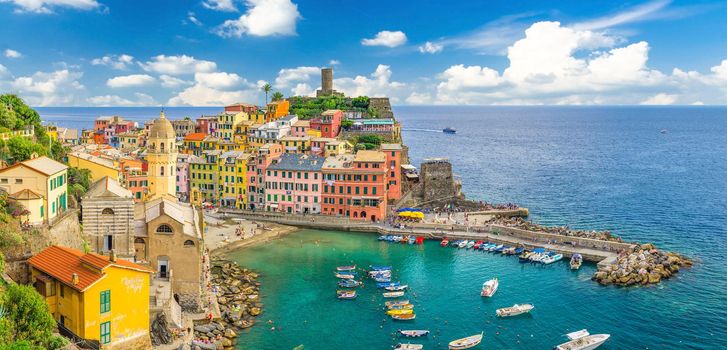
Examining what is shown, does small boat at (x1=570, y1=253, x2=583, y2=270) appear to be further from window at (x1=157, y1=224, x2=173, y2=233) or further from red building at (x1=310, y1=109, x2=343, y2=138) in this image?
red building at (x1=310, y1=109, x2=343, y2=138)

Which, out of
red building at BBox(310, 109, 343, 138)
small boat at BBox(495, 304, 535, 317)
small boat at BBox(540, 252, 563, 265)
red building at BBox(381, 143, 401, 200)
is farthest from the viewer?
red building at BBox(310, 109, 343, 138)

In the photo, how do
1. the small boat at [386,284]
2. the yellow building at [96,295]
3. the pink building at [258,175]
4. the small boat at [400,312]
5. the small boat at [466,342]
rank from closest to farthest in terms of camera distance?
the yellow building at [96,295] → the small boat at [466,342] → the small boat at [400,312] → the small boat at [386,284] → the pink building at [258,175]

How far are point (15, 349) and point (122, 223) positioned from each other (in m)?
20.2

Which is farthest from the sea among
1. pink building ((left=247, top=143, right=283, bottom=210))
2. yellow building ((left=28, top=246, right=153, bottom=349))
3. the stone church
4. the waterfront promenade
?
pink building ((left=247, top=143, right=283, bottom=210))

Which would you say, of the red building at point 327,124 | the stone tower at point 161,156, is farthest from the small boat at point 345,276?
the red building at point 327,124

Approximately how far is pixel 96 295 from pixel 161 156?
82.0ft

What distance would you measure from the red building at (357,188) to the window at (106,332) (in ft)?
160

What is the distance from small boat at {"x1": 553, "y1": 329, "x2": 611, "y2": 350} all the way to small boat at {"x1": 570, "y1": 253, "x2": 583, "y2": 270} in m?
17.6

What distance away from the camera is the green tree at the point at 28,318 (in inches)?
1135

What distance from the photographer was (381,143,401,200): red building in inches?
3406

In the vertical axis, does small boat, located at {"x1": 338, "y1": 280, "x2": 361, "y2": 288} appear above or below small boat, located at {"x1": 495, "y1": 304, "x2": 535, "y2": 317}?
above

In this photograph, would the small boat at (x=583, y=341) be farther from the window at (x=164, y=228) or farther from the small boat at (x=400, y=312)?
the window at (x=164, y=228)

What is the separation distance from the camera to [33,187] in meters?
41.7

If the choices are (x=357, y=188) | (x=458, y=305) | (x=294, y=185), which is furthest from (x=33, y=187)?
(x=357, y=188)
